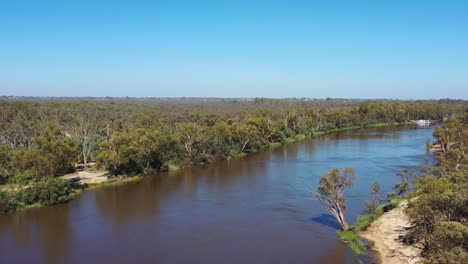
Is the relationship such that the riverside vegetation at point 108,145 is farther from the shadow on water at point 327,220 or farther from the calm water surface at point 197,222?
the shadow on water at point 327,220

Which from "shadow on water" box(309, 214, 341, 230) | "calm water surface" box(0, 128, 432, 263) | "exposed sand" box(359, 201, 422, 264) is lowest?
"calm water surface" box(0, 128, 432, 263)

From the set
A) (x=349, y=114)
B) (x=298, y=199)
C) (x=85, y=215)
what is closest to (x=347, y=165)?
(x=298, y=199)

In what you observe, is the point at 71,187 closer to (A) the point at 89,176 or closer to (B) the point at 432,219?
(A) the point at 89,176

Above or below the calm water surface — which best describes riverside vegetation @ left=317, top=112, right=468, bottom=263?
above

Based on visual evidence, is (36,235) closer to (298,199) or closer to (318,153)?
(298,199)

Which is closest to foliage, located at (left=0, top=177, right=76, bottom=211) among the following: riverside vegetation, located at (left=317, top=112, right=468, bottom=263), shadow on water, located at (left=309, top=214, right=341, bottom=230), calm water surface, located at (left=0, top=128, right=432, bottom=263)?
calm water surface, located at (left=0, top=128, right=432, bottom=263)

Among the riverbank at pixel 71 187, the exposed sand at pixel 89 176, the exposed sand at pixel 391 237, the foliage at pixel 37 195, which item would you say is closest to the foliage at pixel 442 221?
the exposed sand at pixel 391 237

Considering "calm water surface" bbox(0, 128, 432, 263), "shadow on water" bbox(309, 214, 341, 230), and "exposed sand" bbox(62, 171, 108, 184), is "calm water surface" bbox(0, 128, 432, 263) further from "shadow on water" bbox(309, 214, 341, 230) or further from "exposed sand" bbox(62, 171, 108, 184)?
"exposed sand" bbox(62, 171, 108, 184)
